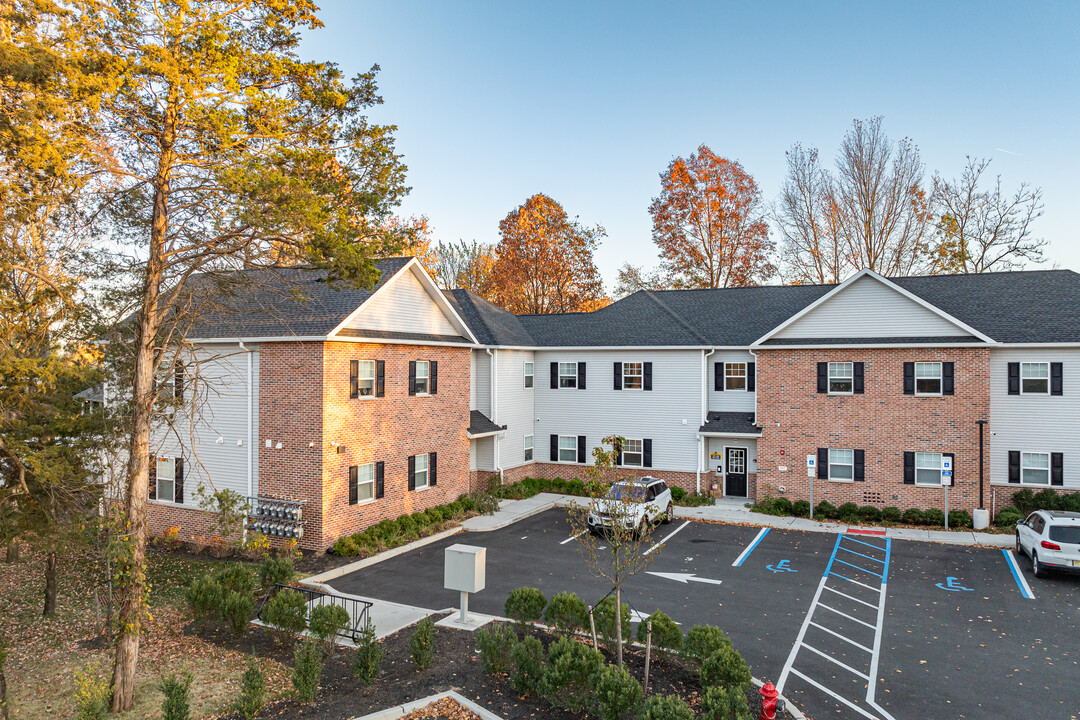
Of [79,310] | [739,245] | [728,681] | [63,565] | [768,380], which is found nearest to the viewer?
[728,681]

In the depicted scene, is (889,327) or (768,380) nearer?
(889,327)

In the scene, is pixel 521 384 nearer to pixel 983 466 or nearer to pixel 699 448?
pixel 699 448

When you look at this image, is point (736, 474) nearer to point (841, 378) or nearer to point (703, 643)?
point (841, 378)

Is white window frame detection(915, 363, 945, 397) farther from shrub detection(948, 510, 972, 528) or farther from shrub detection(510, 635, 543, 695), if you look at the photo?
shrub detection(510, 635, 543, 695)

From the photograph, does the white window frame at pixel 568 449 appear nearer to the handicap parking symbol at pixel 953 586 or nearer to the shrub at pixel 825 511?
the shrub at pixel 825 511

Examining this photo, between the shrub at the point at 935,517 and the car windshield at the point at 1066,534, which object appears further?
the shrub at the point at 935,517

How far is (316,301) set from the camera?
1959 centimetres

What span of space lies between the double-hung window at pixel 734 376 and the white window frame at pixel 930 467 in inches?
260

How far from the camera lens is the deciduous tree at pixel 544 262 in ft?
145

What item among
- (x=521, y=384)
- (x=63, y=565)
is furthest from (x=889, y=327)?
(x=63, y=565)

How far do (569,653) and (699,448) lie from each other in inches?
698

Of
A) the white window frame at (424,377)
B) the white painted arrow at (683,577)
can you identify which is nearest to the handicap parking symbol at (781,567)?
the white painted arrow at (683,577)

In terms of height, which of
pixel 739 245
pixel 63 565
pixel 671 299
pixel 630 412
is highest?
pixel 739 245

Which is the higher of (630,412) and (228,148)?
(228,148)
